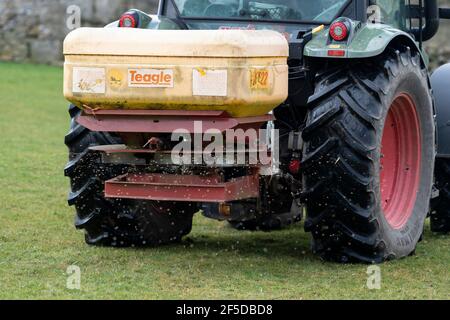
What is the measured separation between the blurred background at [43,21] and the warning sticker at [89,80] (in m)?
16.9

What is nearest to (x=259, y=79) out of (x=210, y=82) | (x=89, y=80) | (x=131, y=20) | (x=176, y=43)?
(x=210, y=82)

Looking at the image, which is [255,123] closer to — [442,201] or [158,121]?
[158,121]

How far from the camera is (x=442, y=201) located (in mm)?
8438

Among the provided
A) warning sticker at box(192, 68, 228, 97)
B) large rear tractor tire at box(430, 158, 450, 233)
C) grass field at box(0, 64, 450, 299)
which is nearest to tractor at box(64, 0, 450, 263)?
warning sticker at box(192, 68, 228, 97)

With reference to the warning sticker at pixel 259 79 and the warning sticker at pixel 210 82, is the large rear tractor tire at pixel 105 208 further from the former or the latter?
the warning sticker at pixel 259 79

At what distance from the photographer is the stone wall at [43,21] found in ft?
76.3

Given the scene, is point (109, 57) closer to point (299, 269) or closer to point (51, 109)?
point (299, 269)

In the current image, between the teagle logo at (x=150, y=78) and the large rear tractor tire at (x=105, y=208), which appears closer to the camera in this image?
the teagle logo at (x=150, y=78)

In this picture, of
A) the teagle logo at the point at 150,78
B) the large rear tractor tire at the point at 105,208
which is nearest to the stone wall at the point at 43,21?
the large rear tractor tire at the point at 105,208

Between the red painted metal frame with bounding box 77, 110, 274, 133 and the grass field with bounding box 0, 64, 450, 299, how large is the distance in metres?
0.85

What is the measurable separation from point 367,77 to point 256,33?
776 mm

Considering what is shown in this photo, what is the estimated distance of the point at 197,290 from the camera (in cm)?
605

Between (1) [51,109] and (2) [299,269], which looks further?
(1) [51,109]
